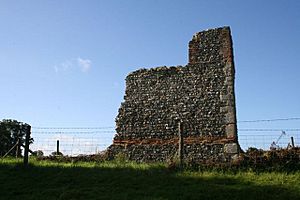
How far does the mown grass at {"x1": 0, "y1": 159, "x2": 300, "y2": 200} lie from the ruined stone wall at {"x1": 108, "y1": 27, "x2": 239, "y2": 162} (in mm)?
2404

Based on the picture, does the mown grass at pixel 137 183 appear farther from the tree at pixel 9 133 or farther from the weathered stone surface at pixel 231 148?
the tree at pixel 9 133

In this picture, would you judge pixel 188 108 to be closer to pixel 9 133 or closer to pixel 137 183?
pixel 137 183

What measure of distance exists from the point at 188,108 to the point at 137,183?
5.59m

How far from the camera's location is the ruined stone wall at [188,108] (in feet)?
45.2

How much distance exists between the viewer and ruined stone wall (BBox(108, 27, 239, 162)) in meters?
13.8

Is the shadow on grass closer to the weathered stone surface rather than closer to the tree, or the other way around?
the weathered stone surface

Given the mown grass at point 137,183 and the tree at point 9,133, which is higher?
the tree at point 9,133

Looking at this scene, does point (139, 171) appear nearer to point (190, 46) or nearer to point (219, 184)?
point (219, 184)

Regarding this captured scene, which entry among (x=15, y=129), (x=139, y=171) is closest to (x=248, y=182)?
(x=139, y=171)

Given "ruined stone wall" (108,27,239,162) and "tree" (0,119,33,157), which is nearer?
"ruined stone wall" (108,27,239,162)

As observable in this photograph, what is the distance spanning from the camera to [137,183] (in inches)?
379

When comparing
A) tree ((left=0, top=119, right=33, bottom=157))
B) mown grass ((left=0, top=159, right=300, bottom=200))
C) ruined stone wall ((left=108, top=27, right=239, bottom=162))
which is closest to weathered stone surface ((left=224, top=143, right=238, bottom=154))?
ruined stone wall ((left=108, top=27, right=239, bottom=162))

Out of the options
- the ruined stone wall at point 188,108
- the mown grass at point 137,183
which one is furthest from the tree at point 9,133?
the mown grass at point 137,183

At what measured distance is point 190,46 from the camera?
15.4 meters
